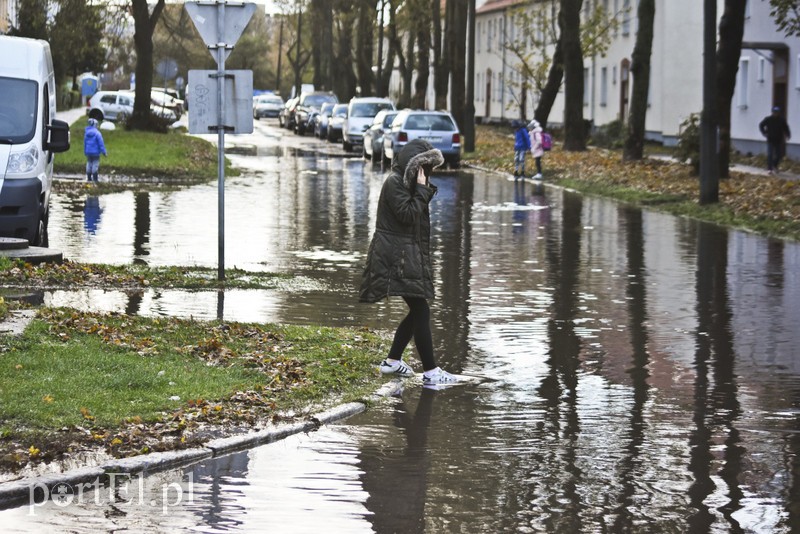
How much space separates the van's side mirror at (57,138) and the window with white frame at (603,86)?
48.4 m

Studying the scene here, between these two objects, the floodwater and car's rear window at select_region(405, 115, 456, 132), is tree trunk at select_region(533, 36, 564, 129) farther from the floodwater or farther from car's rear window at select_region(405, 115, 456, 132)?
the floodwater

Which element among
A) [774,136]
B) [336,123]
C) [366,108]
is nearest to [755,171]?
[774,136]

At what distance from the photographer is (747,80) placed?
47438 mm

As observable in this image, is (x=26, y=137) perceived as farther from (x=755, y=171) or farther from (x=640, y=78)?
(x=755, y=171)

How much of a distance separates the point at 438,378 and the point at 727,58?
21039 mm

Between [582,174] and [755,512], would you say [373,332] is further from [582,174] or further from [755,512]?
[582,174]

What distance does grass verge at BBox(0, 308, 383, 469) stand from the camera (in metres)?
7.72

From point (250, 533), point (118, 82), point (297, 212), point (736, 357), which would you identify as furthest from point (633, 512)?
point (118, 82)

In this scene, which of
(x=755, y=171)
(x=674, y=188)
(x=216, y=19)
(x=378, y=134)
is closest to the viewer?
(x=216, y=19)

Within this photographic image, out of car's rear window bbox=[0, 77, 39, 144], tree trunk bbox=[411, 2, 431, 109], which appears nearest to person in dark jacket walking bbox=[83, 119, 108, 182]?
car's rear window bbox=[0, 77, 39, 144]

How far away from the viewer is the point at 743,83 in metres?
47.9

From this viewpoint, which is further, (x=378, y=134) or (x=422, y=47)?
(x=422, y=47)

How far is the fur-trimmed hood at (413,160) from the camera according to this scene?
10.1 m

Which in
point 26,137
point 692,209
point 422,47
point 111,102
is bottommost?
point 692,209
